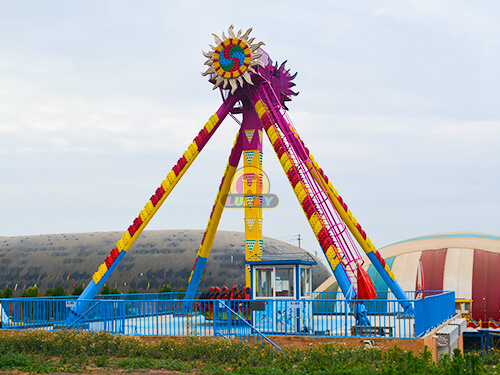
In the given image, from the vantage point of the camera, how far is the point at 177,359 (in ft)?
54.8

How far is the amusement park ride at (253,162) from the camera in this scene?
23.4 m

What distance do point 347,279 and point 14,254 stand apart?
215 ft

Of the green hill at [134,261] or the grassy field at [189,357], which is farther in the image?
the green hill at [134,261]

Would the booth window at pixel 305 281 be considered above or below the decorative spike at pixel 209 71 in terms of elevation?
below

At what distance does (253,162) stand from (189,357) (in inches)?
473

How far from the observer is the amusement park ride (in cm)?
2342

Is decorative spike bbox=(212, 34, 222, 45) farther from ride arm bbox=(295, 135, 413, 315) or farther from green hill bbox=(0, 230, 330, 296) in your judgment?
green hill bbox=(0, 230, 330, 296)

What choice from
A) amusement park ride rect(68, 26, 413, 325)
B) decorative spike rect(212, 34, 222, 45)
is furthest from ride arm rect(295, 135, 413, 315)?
decorative spike rect(212, 34, 222, 45)

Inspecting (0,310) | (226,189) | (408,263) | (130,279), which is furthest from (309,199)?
(130,279)

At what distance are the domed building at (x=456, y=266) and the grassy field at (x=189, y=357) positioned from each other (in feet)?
75.9

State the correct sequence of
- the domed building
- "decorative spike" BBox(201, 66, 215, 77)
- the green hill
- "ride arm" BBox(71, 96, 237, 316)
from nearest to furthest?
1. "ride arm" BBox(71, 96, 237, 316)
2. "decorative spike" BBox(201, 66, 215, 77)
3. the domed building
4. the green hill

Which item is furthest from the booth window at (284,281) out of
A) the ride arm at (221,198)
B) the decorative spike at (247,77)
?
the decorative spike at (247,77)

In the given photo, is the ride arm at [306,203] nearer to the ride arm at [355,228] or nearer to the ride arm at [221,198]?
the ride arm at [355,228]

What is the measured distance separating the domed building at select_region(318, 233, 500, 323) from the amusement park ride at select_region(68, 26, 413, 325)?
1638 cm
